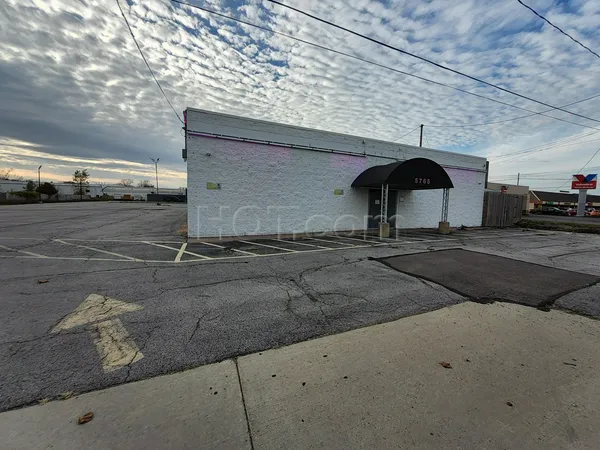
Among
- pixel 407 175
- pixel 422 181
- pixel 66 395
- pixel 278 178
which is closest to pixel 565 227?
pixel 422 181

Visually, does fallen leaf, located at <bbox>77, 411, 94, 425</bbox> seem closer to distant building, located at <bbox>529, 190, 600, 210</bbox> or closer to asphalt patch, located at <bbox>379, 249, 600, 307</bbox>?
asphalt patch, located at <bbox>379, 249, 600, 307</bbox>

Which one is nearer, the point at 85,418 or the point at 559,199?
the point at 85,418

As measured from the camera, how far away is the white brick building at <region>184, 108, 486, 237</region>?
10367 millimetres

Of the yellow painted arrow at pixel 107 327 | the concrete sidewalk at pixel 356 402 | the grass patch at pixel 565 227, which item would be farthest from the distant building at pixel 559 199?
the yellow painted arrow at pixel 107 327

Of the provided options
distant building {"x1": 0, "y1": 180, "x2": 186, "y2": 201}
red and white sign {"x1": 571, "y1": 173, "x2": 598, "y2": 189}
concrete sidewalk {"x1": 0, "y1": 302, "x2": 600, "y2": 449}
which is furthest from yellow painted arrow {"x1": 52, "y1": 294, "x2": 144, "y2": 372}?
distant building {"x1": 0, "y1": 180, "x2": 186, "y2": 201}

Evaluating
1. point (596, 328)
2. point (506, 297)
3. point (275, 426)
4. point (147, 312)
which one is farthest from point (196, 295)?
point (596, 328)

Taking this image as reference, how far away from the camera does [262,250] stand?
29.2 ft

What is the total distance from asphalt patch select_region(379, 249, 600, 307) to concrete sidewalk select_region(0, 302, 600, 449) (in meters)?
1.69

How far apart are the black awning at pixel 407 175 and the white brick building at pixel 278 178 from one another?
0.27 metres

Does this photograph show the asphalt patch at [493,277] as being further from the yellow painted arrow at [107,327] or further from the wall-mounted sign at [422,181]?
the yellow painted arrow at [107,327]

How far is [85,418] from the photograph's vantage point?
6.76 ft

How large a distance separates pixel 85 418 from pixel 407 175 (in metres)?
12.2

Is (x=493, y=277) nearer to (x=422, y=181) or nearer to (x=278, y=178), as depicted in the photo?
(x=422, y=181)

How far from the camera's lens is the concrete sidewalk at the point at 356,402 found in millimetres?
1929
